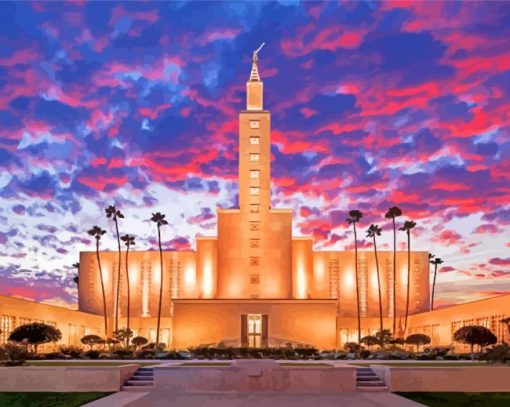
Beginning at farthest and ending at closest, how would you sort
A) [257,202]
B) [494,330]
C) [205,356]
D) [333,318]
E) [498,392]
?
[257,202] < [333,318] < [494,330] < [205,356] < [498,392]

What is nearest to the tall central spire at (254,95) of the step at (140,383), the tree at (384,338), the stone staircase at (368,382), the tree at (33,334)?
the tree at (384,338)

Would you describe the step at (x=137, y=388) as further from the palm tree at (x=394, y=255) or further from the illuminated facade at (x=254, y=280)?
the palm tree at (x=394, y=255)

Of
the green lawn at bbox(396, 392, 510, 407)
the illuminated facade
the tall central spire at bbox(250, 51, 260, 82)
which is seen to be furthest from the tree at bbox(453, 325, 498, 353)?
the tall central spire at bbox(250, 51, 260, 82)

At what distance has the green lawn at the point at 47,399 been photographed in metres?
27.5

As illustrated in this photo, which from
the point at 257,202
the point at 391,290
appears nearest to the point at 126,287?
the point at 257,202

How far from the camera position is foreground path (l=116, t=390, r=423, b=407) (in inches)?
974

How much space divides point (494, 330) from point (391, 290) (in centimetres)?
2560

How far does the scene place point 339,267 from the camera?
245ft

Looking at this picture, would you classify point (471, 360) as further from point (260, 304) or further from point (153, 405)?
point (260, 304)

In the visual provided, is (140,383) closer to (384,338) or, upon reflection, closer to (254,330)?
(384,338)

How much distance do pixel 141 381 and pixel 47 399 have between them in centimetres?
394

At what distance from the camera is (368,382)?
30562mm

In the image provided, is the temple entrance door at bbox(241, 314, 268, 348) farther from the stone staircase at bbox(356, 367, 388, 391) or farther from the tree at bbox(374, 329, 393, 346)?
the stone staircase at bbox(356, 367, 388, 391)

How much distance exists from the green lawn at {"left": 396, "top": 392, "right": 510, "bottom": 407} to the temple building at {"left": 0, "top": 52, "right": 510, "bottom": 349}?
32.4m
